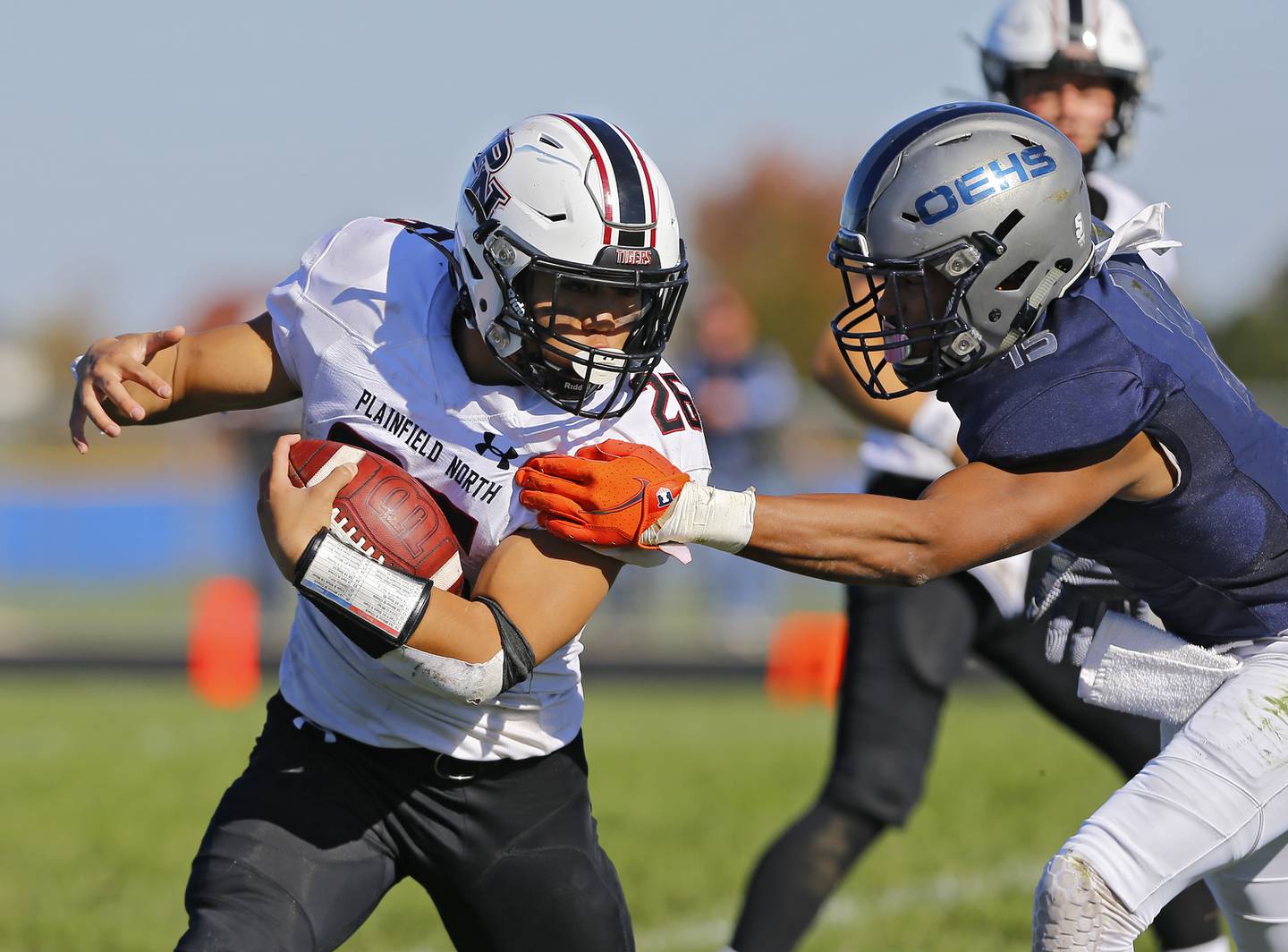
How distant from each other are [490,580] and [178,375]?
87cm

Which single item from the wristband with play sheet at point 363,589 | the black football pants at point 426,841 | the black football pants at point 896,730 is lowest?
the black football pants at point 896,730

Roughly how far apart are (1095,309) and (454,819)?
4.95 ft

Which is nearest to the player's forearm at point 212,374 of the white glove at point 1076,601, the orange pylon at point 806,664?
the white glove at point 1076,601

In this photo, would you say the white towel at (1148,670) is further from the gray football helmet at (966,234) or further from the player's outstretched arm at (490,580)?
the player's outstretched arm at (490,580)

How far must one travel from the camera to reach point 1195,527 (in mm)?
2986

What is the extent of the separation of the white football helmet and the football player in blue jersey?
0.21m

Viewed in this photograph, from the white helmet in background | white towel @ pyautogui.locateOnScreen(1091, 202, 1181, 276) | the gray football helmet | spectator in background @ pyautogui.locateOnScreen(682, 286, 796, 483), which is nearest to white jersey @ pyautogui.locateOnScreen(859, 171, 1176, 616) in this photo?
the white helmet in background

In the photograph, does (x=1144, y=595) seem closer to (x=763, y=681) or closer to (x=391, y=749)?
(x=391, y=749)

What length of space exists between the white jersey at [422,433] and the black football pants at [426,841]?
65mm

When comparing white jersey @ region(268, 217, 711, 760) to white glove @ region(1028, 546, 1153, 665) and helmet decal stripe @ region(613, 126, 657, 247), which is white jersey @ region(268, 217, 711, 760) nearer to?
helmet decal stripe @ region(613, 126, 657, 247)

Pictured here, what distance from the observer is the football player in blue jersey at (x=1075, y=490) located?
9.23ft

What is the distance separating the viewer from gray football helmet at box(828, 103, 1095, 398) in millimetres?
2988

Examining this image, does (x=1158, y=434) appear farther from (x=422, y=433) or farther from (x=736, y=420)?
(x=736, y=420)

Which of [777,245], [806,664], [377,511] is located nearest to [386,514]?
[377,511]
